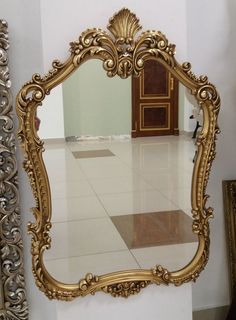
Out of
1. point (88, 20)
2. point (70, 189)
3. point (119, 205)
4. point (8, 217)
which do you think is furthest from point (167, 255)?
point (88, 20)

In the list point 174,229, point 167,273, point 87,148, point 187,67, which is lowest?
point 167,273

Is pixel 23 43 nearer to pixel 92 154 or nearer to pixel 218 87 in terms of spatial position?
pixel 92 154

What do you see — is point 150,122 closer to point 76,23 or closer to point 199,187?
point 199,187

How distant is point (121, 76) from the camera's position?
3.66 feet

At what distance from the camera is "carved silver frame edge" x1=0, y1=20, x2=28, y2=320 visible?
111 cm

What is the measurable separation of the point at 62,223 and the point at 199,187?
400mm

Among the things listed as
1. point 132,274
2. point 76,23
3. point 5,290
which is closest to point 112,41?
point 76,23

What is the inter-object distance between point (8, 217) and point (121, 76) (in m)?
0.49

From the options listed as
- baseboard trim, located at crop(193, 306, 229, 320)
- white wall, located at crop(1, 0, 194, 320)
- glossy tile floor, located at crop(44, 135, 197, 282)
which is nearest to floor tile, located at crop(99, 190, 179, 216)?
glossy tile floor, located at crop(44, 135, 197, 282)

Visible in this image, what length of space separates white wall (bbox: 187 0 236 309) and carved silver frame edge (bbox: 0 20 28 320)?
58 centimetres

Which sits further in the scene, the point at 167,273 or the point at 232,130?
the point at 232,130

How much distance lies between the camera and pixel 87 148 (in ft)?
3.90

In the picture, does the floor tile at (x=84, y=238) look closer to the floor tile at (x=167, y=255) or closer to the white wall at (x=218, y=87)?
→ the floor tile at (x=167, y=255)

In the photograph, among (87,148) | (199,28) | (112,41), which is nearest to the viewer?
(112,41)
